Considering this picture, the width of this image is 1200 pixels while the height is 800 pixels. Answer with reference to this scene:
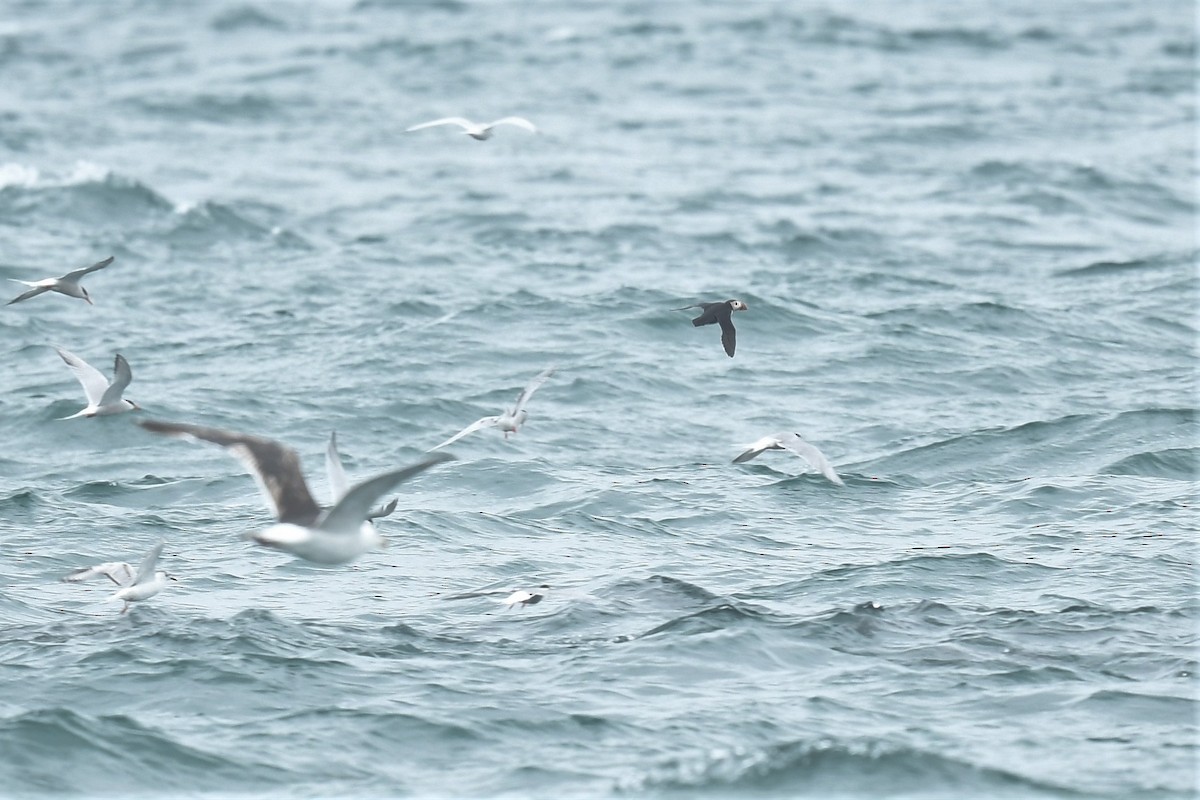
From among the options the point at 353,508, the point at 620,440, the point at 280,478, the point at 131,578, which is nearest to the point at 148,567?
the point at 131,578

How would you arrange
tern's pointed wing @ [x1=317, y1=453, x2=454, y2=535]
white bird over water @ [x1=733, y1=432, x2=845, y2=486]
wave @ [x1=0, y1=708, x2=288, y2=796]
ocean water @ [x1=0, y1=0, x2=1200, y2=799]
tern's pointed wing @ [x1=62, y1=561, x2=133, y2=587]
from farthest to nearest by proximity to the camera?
white bird over water @ [x1=733, y1=432, x2=845, y2=486] < tern's pointed wing @ [x1=62, y1=561, x2=133, y2=587] < ocean water @ [x1=0, y1=0, x2=1200, y2=799] < wave @ [x1=0, y1=708, x2=288, y2=796] < tern's pointed wing @ [x1=317, y1=453, x2=454, y2=535]

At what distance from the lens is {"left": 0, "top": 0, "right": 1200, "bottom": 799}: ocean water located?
11914 millimetres

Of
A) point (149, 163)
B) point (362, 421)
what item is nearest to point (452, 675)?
point (362, 421)

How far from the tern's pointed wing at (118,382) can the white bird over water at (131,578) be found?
5.40 feet

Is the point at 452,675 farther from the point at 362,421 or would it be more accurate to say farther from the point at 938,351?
the point at 938,351

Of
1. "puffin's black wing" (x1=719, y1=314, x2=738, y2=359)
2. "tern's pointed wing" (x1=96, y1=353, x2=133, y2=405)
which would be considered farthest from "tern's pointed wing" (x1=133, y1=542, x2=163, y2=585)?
"puffin's black wing" (x1=719, y1=314, x2=738, y2=359)

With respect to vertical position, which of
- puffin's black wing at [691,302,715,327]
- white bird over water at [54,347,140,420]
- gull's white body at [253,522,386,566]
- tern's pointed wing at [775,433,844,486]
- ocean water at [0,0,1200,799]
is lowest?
ocean water at [0,0,1200,799]

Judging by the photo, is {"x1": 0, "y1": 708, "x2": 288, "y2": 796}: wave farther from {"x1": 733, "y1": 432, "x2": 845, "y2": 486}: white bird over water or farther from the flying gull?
the flying gull

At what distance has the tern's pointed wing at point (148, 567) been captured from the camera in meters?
13.2

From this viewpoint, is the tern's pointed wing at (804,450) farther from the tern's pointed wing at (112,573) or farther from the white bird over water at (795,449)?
the tern's pointed wing at (112,573)

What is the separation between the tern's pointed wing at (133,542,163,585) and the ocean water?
43cm

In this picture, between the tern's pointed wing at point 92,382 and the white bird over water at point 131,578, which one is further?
the tern's pointed wing at point 92,382

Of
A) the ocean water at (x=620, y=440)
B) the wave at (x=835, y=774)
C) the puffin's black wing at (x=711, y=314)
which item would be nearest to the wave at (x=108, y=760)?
the ocean water at (x=620, y=440)

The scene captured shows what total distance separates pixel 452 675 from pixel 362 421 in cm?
772
